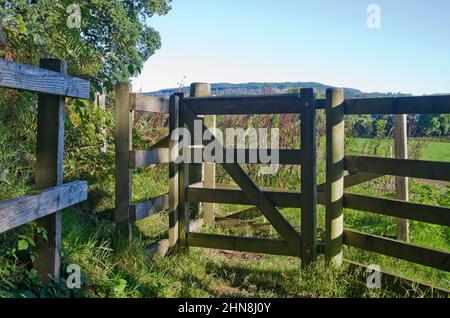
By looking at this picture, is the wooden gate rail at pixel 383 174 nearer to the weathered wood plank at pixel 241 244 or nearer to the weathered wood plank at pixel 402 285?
the weathered wood plank at pixel 402 285

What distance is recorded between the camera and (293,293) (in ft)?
13.9

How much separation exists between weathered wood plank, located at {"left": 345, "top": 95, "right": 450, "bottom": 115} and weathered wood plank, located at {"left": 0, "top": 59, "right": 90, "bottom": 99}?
2.47 metres

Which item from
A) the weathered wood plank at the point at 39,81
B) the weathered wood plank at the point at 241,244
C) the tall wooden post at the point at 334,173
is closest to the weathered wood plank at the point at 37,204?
the weathered wood plank at the point at 39,81

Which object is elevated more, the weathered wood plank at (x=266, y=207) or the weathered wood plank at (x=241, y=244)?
the weathered wood plank at (x=266, y=207)

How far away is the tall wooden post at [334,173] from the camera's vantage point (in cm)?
455

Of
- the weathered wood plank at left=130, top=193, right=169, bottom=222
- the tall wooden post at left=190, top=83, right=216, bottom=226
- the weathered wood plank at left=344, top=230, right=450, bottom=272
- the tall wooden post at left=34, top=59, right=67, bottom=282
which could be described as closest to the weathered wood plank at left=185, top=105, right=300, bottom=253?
the weathered wood plank at left=344, top=230, right=450, bottom=272

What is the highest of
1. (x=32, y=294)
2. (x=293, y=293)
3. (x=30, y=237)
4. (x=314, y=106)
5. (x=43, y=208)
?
(x=314, y=106)

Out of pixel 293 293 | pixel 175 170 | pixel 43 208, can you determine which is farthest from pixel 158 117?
pixel 43 208

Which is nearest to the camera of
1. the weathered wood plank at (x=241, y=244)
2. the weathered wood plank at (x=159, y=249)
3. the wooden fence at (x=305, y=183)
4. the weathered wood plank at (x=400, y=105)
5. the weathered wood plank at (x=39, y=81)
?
the weathered wood plank at (x=39, y=81)

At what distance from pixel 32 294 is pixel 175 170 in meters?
2.43

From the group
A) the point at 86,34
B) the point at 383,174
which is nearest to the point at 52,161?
the point at 383,174

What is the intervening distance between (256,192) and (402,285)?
1.65 meters

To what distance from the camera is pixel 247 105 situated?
493 centimetres

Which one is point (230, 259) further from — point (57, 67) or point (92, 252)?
point (57, 67)
